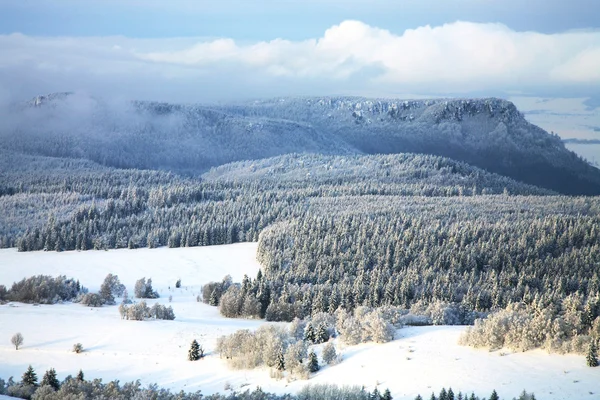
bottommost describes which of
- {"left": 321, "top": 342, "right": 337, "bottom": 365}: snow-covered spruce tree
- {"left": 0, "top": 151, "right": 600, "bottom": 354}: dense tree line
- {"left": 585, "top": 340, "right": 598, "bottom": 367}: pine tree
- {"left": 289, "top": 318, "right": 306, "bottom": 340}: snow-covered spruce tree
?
{"left": 0, "top": 151, "right": 600, "bottom": 354}: dense tree line

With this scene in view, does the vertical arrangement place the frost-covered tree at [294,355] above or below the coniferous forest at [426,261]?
above

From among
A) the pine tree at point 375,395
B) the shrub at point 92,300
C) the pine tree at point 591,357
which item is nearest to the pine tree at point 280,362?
the pine tree at point 375,395

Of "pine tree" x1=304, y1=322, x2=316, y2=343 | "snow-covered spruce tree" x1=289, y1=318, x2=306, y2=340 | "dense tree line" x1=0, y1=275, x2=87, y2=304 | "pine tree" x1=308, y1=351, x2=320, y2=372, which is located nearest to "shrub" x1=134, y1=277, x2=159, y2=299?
"dense tree line" x1=0, y1=275, x2=87, y2=304

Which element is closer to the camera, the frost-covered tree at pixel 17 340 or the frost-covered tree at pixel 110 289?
the frost-covered tree at pixel 17 340

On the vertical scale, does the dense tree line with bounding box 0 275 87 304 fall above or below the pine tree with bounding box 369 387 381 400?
below

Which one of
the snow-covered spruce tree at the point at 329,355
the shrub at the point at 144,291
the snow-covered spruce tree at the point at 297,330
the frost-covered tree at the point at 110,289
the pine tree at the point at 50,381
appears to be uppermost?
the snow-covered spruce tree at the point at 329,355

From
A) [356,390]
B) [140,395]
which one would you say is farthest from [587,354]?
[140,395]

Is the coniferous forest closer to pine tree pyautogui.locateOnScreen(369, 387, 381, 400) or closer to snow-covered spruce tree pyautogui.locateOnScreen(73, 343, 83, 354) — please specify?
pine tree pyautogui.locateOnScreen(369, 387, 381, 400)

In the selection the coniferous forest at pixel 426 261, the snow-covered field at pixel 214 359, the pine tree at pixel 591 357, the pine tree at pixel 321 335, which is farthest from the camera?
the pine tree at pixel 321 335

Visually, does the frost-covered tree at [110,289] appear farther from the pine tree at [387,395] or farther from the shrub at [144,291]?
the pine tree at [387,395]
